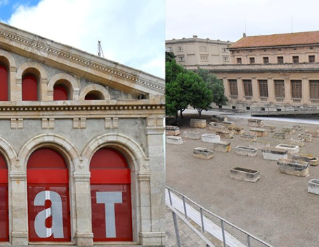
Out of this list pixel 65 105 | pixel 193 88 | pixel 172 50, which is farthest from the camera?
pixel 193 88

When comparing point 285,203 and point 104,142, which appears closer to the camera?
point 104,142

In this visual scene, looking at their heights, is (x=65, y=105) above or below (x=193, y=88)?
below

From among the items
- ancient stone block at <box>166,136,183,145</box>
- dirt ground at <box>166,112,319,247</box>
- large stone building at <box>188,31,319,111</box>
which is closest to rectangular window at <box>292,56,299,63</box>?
large stone building at <box>188,31,319,111</box>

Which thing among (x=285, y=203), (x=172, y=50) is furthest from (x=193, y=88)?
(x=285, y=203)

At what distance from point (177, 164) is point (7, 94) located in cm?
1301

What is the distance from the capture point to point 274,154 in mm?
22438

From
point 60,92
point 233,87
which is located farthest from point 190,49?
point 233,87

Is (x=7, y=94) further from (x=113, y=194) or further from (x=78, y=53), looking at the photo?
(x=113, y=194)

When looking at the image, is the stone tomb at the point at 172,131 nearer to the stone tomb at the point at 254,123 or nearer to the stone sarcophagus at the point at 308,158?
the stone tomb at the point at 254,123

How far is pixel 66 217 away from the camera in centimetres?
923

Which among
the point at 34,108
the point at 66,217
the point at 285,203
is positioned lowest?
the point at 285,203

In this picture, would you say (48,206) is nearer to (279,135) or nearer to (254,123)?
(279,135)

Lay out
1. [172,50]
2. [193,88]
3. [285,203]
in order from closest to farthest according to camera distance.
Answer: [285,203]
[172,50]
[193,88]

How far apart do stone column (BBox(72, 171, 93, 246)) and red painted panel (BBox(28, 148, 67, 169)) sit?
2.13 feet
